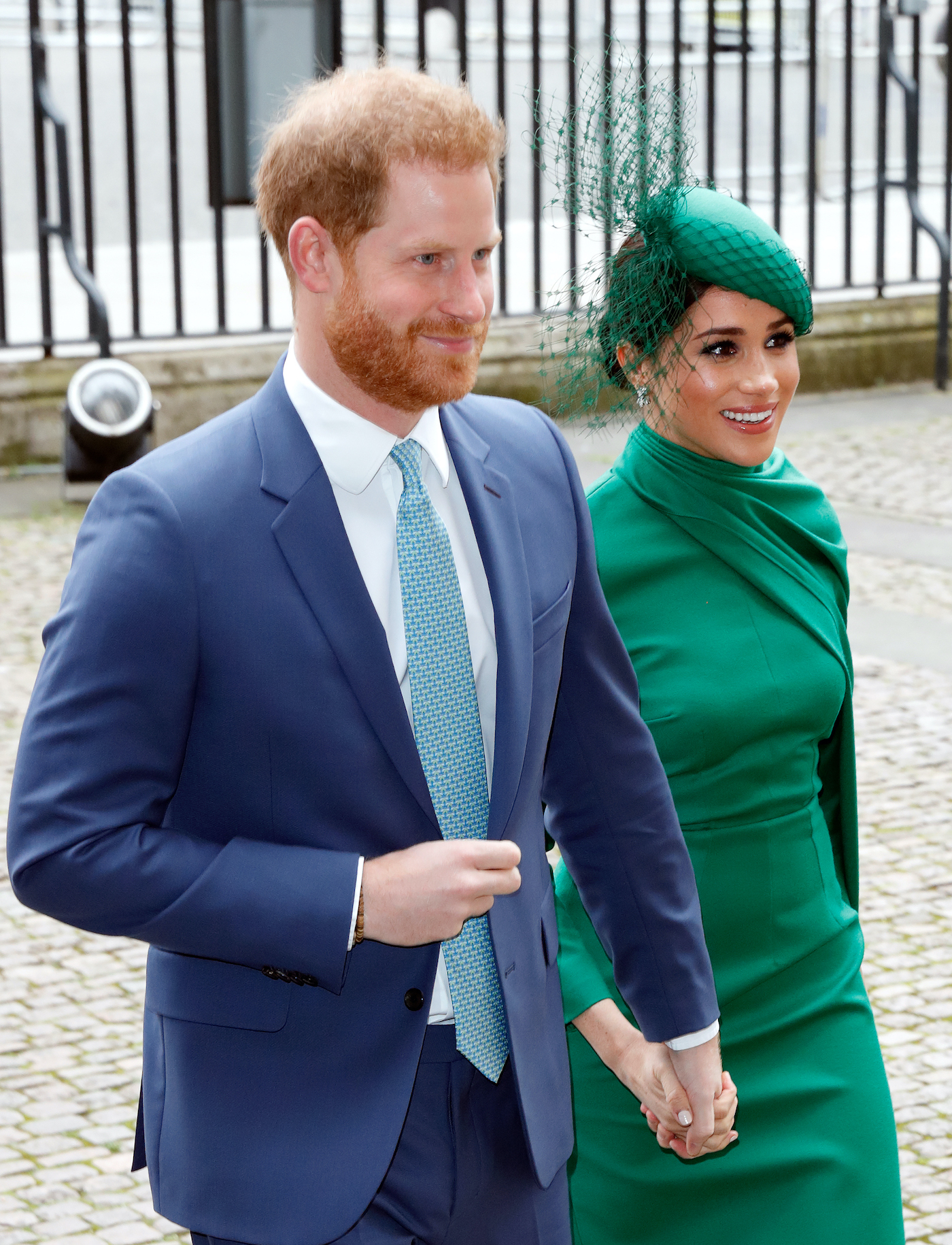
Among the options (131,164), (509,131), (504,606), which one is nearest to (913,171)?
(509,131)

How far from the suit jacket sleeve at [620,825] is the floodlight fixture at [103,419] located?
7.03 metres

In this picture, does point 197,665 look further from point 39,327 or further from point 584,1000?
point 39,327

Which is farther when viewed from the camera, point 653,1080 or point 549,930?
point 653,1080

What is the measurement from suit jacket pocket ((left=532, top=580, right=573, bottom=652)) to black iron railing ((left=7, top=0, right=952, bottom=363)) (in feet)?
4.96

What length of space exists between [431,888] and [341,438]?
1.51ft

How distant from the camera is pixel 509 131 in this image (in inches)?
628

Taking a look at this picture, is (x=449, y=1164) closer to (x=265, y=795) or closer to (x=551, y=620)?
(x=265, y=795)

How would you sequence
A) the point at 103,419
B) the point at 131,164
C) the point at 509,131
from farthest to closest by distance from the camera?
the point at 509,131 → the point at 131,164 → the point at 103,419

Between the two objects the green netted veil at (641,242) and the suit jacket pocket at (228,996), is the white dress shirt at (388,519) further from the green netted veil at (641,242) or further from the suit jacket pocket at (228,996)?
the green netted veil at (641,242)

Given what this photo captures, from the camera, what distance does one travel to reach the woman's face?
2777mm

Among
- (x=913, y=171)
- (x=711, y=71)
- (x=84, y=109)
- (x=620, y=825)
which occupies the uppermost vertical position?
(x=711, y=71)

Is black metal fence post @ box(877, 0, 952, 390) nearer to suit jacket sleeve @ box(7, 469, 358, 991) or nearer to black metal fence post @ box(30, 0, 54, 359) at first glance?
black metal fence post @ box(30, 0, 54, 359)

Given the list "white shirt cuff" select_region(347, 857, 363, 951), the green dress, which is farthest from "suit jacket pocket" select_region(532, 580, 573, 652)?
the green dress

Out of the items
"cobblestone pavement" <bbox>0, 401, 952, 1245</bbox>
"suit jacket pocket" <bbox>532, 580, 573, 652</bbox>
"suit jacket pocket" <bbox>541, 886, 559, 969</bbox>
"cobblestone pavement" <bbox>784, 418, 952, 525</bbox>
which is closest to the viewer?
"suit jacket pocket" <bbox>532, 580, 573, 652</bbox>
